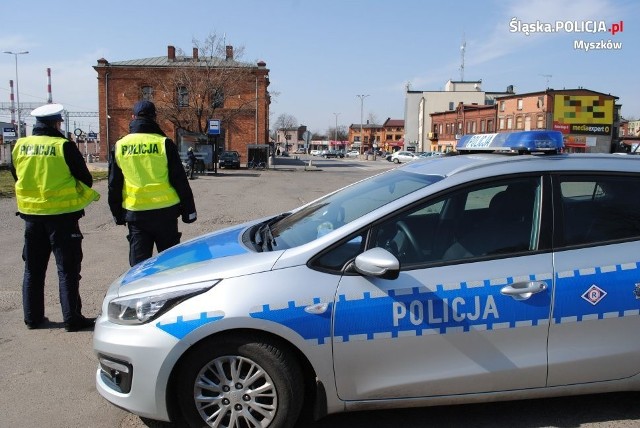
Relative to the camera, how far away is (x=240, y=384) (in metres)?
2.93

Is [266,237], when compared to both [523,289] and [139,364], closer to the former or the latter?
[139,364]

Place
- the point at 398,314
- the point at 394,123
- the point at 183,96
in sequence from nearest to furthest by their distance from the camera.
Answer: the point at 398,314 < the point at 183,96 < the point at 394,123

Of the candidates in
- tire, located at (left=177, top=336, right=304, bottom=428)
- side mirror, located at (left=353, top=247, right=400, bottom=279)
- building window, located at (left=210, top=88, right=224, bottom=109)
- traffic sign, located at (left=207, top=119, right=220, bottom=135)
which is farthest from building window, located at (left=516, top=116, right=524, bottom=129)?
tire, located at (left=177, top=336, right=304, bottom=428)

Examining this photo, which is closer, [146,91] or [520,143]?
[520,143]

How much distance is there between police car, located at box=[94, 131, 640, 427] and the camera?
2.88m

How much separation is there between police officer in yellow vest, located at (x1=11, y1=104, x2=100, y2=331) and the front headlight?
2028 millimetres

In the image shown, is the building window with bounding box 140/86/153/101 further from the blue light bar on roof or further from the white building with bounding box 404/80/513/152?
the white building with bounding box 404/80/513/152

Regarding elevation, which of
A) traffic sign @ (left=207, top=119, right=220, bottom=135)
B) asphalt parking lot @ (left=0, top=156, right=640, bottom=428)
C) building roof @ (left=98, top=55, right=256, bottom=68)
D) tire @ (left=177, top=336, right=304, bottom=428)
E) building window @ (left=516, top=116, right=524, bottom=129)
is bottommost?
asphalt parking lot @ (left=0, top=156, right=640, bottom=428)

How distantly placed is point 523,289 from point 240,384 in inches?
63.9

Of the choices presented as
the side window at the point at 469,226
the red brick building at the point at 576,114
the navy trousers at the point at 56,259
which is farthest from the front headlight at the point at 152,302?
the red brick building at the point at 576,114

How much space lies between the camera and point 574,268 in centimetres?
305

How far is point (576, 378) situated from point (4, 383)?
12.3 ft

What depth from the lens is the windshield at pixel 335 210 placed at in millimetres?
3340

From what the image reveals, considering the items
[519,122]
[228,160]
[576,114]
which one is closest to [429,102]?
[519,122]
